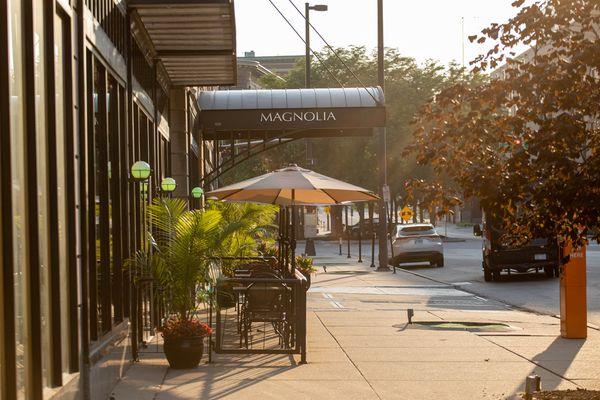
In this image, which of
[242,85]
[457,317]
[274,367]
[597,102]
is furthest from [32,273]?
[242,85]

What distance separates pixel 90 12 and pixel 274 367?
427cm

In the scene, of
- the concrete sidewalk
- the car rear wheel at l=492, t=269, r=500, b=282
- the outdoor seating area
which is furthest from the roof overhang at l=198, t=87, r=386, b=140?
the outdoor seating area

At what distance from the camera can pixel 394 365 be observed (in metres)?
11.1

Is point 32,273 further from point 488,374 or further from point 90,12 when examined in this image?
point 488,374

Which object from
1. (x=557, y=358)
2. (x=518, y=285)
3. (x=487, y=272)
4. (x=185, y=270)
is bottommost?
(x=518, y=285)

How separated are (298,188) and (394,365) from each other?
253cm

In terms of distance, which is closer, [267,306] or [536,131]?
[536,131]

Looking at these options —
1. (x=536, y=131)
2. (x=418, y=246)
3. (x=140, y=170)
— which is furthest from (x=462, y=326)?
(x=418, y=246)

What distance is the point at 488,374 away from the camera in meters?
10.4

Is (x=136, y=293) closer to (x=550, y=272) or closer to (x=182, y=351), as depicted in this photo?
(x=182, y=351)

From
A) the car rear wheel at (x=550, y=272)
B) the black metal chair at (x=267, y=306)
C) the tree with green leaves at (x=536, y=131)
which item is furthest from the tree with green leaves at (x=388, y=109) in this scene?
the tree with green leaves at (x=536, y=131)

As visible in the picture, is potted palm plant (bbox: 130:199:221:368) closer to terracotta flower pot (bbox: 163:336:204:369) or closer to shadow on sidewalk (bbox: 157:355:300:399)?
terracotta flower pot (bbox: 163:336:204:369)

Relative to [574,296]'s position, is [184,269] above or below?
above

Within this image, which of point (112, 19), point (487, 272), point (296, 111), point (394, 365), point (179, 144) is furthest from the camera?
point (487, 272)
